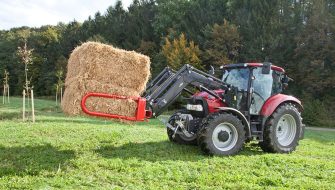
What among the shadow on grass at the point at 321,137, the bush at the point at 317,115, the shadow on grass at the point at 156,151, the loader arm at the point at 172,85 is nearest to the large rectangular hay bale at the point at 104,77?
the loader arm at the point at 172,85

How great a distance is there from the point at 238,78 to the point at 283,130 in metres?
1.95

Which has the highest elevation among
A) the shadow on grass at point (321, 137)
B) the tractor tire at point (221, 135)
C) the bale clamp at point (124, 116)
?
the bale clamp at point (124, 116)

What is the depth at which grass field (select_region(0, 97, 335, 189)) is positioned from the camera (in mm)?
7340

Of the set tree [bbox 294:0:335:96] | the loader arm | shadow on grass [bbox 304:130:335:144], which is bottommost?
shadow on grass [bbox 304:130:335:144]

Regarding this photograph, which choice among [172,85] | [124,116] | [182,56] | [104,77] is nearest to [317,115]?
[182,56]

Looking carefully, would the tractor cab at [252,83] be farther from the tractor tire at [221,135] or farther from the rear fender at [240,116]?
the tractor tire at [221,135]

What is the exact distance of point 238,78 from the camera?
10797 mm

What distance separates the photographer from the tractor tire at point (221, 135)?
950 centimetres

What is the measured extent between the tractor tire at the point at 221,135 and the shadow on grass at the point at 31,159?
3.03 metres

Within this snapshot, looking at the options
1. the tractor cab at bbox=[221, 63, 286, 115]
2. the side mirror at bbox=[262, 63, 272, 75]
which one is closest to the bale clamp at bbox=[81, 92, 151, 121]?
the tractor cab at bbox=[221, 63, 286, 115]

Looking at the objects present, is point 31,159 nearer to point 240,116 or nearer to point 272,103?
point 240,116

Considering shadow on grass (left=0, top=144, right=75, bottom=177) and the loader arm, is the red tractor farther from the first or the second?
shadow on grass (left=0, top=144, right=75, bottom=177)

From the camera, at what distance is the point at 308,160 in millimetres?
9492

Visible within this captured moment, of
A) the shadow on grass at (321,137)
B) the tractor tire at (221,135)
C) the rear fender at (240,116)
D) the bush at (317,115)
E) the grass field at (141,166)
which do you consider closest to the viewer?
the grass field at (141,166)
